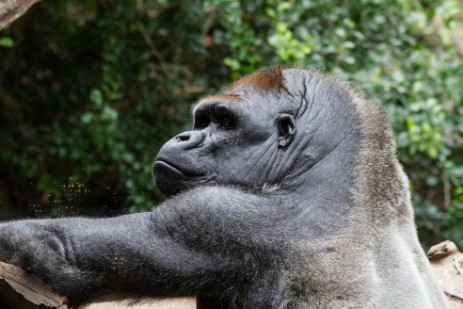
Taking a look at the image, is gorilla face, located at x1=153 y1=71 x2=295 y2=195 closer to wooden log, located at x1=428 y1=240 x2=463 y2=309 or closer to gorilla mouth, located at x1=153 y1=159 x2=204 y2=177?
gorilla mouth, located at x1=153 y1=159 x2=204 y2=177

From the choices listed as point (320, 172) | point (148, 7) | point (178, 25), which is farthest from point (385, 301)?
point (148, 7)

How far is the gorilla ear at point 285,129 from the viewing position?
168 inches

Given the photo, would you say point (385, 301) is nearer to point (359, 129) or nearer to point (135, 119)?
point (359, 129)

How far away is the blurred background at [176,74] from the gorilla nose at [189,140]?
9.35 ft

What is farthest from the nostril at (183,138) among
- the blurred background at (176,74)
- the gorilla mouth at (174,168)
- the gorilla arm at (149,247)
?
the blurred background at (176,74)

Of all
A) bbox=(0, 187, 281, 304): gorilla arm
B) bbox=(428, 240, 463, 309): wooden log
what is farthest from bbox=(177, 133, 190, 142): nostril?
bbox=(428, 240, 463, 309): wooden log

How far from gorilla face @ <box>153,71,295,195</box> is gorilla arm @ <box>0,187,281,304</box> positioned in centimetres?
33

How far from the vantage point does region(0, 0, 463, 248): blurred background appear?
7777 millimetres

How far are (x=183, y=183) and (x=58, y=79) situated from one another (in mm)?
5820

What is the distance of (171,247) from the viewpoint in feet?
12.3

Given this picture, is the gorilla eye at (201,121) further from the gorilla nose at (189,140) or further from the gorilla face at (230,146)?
the gorilla nose at (189,140)

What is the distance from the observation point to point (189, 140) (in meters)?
4.26

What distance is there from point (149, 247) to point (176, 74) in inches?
213

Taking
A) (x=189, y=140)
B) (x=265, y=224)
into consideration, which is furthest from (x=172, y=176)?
(x=265, y=224)
